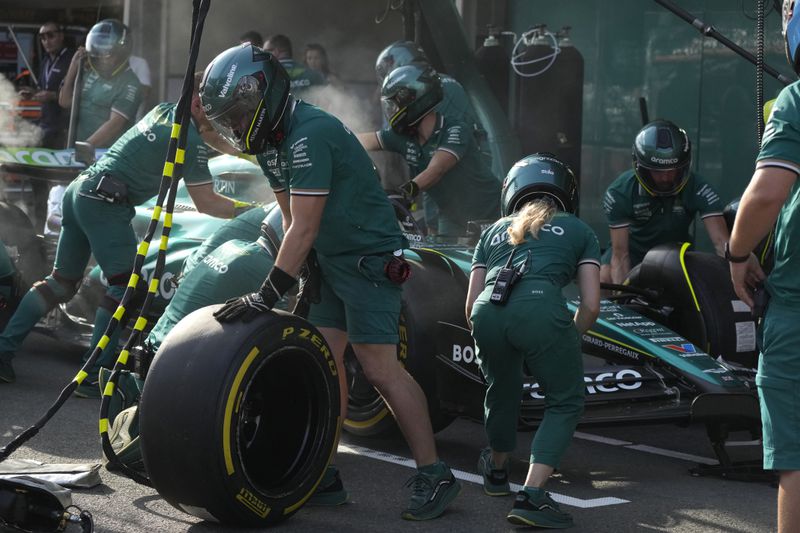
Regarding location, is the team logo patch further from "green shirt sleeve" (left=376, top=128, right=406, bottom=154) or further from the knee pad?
the knee pad

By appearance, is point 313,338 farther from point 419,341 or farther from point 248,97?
point 419,341

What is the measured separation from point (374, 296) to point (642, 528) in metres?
1.40

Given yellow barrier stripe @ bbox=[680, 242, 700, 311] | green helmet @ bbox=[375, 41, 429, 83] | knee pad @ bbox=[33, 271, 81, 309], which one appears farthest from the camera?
green helmet @ bbox=[375, 41, 429, 83]

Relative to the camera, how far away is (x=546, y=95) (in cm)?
1099

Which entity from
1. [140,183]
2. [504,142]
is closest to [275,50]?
[504,142]

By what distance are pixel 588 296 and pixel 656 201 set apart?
2.76m

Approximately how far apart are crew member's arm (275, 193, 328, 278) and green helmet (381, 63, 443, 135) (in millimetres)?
3068

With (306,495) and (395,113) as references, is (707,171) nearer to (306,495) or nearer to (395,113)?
(395,113)

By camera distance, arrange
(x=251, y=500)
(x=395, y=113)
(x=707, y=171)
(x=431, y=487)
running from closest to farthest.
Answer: (x=251, y=500) → (x=431, y=487) → (x=395, y=113) → (x=707, y=171)

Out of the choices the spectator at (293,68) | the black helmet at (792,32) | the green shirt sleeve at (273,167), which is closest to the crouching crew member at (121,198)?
the green shirt sleeve at (273,167)

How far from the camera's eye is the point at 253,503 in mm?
4723

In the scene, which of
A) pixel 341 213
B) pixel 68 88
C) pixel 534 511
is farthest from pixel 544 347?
pixel 68 88

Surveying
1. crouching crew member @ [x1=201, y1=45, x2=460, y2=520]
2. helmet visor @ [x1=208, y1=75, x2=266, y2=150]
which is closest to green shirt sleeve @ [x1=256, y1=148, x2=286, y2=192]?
crouching crew member @ [x1=201, y1=45, x2=460, y2=520]

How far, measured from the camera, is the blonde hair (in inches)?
207
